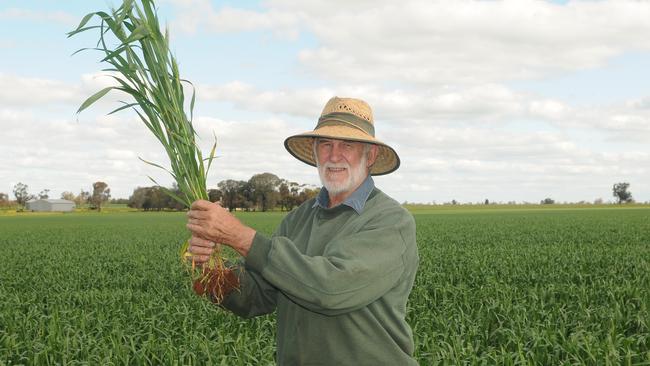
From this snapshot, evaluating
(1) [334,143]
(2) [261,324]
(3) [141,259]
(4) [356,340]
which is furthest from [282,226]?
(3) [141,259]

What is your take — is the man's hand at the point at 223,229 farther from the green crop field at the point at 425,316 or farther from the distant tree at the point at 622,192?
the distant tree at the point at 622,192

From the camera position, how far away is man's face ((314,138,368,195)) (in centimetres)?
355

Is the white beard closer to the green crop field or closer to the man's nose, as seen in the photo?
the man's nose

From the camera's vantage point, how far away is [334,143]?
12.0 feet

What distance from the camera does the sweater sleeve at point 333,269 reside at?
288 centimetres

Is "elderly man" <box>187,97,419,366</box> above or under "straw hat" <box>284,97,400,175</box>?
under

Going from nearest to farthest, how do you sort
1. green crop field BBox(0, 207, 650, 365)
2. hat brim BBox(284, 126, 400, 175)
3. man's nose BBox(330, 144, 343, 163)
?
1. hat brim BBox(284, 126, 400, 175)
2. man's nose BBox(330, 144, 343, 163)
3. green crop field BBox(0, 207, 650, 365)

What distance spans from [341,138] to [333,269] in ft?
2.81

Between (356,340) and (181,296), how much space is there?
9.61 m

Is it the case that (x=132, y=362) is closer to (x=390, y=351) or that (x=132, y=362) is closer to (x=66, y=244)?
(x=390, y=351)

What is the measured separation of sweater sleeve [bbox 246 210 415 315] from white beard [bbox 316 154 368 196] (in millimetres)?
463

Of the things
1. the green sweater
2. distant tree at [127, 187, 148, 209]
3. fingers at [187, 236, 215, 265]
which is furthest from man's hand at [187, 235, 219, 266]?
distant tree at [127, 187, 148, 209]

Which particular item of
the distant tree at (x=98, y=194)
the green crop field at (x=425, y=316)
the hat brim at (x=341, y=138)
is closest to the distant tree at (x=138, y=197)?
the distant tree at (x=98, y=194)

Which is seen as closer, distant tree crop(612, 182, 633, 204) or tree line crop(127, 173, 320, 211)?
tree line crop(127, 173, 320, 211)
